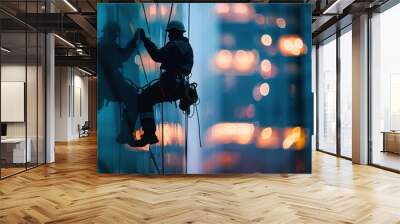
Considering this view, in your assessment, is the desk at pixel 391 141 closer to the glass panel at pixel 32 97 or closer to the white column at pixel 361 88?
the white column at pixel 361 88

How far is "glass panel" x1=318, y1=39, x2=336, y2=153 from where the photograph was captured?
10.6 metres

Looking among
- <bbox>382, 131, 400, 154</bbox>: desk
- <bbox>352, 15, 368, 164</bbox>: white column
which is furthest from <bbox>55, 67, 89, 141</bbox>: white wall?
<bbox>382, 131, 400, 154</bbox>: desk

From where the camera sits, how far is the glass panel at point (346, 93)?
30.7 feet

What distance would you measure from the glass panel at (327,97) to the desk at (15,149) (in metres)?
7.94

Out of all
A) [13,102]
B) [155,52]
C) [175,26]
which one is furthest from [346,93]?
[13,102]

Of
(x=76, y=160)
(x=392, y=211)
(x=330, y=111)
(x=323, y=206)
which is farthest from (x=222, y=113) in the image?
(x=330, y=111)

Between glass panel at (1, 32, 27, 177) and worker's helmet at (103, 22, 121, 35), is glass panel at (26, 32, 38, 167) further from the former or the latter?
worker's helmet at (103, 22, 121, 35)

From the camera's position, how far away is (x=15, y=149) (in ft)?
25.7

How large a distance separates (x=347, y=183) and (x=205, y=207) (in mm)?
2821

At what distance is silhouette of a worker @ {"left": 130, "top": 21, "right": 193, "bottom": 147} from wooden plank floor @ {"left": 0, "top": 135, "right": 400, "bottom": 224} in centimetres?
98

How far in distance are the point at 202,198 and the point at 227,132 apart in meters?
2.02

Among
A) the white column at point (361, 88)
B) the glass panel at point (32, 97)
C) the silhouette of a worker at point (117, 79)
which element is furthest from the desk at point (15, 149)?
the white column at point (361, 88)

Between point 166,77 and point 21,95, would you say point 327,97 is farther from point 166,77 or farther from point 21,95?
point 21,95

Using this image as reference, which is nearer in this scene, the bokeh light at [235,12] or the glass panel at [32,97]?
the bokeh light at [235,12]
